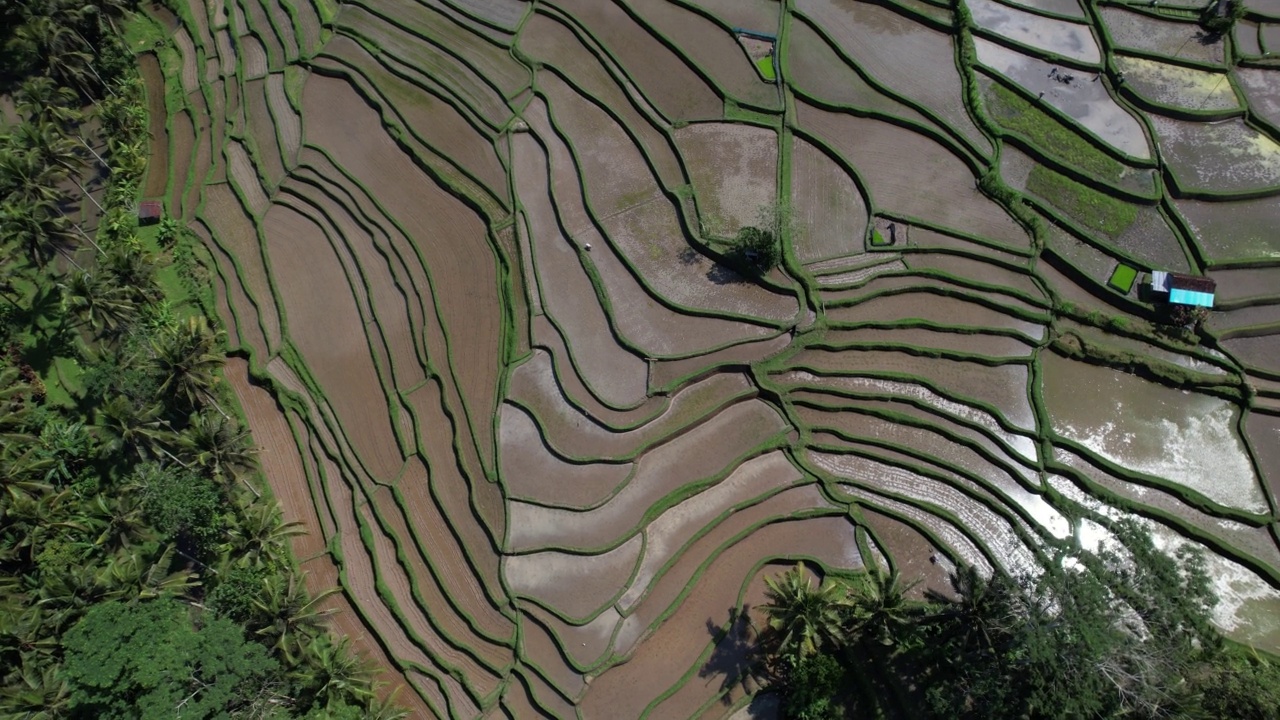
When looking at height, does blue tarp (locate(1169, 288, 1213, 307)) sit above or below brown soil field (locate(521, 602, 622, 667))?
above

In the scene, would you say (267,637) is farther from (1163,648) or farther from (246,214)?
(1163,648)

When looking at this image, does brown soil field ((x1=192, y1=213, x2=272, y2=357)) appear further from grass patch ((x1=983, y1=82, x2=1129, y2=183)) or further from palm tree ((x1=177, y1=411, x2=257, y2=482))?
grass patch ((x1=983, y1=82, x2=1129, y2=183))

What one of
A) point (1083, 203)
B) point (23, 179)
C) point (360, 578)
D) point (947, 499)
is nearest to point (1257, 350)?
point (1083, 203)

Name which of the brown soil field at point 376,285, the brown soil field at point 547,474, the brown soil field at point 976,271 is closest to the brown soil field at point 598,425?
the brown soil field at point 547,474

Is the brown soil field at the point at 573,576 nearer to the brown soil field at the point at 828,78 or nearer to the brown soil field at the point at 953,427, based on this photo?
the brown soil field at the point at 953,427

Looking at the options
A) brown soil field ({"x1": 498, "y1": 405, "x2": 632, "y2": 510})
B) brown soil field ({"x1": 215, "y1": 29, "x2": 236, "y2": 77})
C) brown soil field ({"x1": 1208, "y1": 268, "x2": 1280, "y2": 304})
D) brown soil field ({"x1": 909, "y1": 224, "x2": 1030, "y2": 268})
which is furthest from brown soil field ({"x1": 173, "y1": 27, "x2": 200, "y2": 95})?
brown soil field ({"x1": 1208, "y1": 268, "x2": 1280, "y2": 304})

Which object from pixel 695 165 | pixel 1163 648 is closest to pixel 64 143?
pixel 695 165
